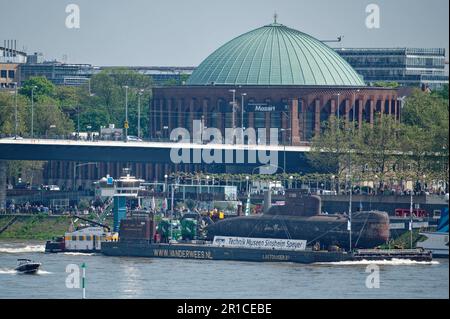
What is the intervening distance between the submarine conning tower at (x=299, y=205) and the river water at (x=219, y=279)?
9689 mm

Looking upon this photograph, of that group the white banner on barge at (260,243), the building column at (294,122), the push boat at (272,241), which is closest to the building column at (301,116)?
the building column at (294,122)

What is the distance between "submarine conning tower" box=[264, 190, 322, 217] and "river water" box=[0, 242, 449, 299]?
969 cm

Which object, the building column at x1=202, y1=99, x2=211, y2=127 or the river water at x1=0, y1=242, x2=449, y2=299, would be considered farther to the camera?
the building column at x1=202, y1=99, x2=211, y2=127

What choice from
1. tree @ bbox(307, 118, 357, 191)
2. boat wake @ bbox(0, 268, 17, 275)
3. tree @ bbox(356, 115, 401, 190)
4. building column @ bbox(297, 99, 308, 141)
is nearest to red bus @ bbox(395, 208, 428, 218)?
tree @ bbox(356, 115, 401, 190)

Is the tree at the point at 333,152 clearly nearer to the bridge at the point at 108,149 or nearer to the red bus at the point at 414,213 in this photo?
the bridge at the point at 108,149

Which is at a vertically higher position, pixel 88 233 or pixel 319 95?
pixel 319 95

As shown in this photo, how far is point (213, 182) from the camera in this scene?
561 ft

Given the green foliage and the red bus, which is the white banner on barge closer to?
the red bus

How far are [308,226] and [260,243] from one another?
13.4ft

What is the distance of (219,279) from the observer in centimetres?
10850

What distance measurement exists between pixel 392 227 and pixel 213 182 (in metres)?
40.8

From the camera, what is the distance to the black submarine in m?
129
